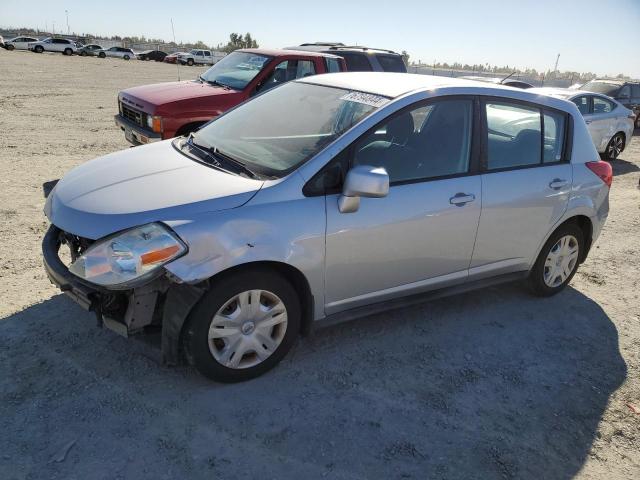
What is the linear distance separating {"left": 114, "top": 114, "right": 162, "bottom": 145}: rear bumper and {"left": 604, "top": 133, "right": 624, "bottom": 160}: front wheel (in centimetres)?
976

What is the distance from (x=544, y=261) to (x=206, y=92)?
5102mm

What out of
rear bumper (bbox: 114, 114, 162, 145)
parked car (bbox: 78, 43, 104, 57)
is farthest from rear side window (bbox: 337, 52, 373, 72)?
parked car (bbox: 78, 43, 104, 57)

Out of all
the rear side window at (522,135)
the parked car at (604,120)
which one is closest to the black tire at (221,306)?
the rear side window at (522,135)

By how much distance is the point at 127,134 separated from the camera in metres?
7.42

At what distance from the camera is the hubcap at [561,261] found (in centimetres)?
453

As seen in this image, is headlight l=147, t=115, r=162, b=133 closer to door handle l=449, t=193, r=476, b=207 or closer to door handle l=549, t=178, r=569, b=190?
door handle l=449, t=193, r=476, b=207

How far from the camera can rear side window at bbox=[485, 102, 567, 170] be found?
3.92 meters

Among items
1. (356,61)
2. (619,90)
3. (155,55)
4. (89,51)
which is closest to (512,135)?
(356,61)

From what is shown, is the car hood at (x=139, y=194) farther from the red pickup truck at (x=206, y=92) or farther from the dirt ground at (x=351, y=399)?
the red pickup truck at (x=206, y=92)

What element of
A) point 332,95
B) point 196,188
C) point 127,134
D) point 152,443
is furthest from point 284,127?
point 127,134

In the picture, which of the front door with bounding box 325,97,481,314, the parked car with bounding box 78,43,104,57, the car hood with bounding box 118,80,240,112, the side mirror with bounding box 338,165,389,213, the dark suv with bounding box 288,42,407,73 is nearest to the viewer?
the side mirror with bounding box 338,165,389,213

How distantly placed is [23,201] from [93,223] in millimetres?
3606

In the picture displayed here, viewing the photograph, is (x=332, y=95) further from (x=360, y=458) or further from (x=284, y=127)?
(x=360, y=458)

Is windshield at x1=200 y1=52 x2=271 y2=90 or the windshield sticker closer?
the windshield sticker
